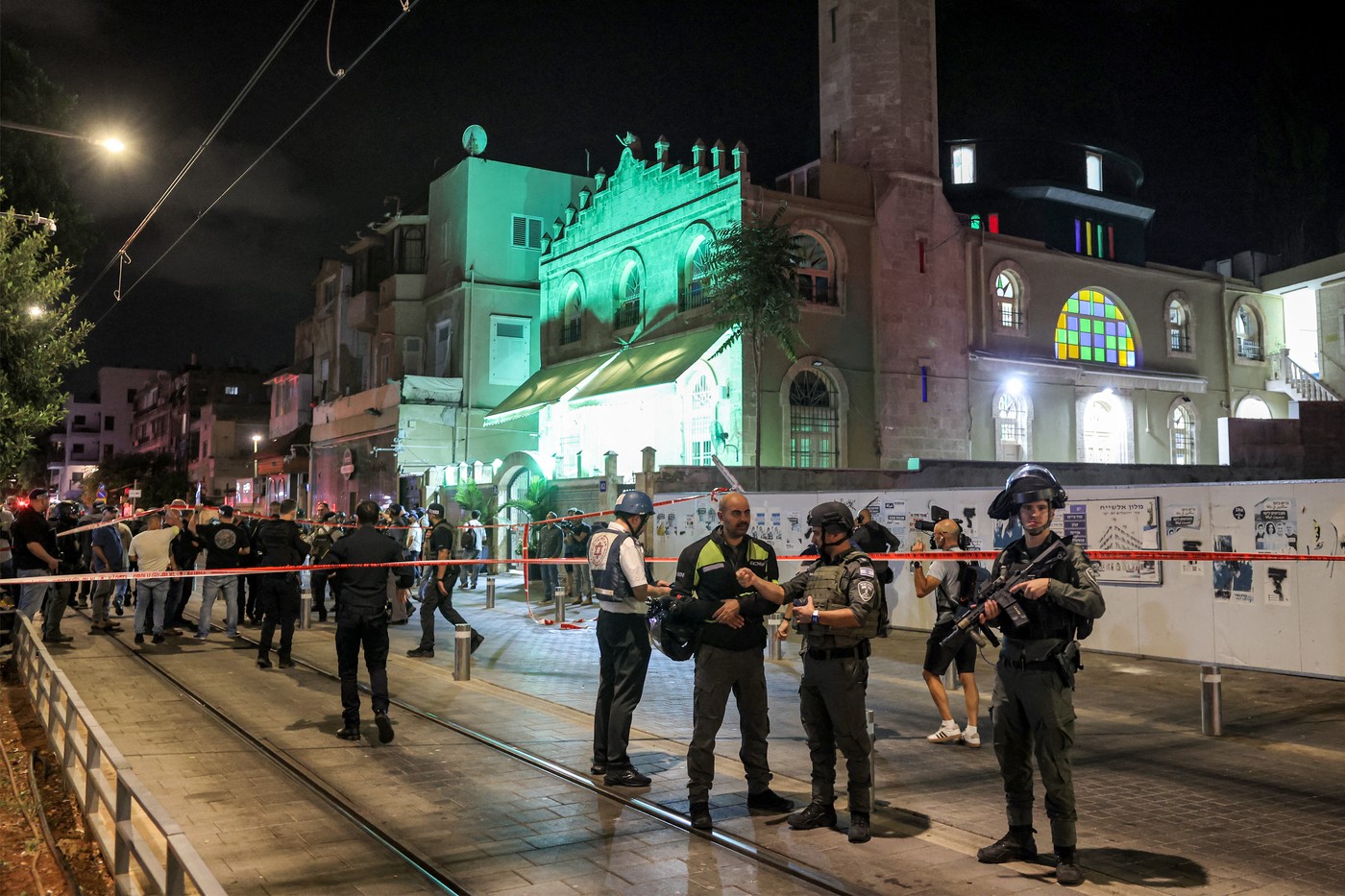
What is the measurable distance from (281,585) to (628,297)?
19.2m

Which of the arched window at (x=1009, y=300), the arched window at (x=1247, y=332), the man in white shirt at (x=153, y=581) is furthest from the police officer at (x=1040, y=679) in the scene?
the arched window at (x=1247, y=332)

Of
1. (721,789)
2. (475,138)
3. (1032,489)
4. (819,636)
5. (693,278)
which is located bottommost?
(721,789)

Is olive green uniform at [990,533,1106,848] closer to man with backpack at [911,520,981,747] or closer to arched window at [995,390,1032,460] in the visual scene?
man with backpack at [911,520,981,747]

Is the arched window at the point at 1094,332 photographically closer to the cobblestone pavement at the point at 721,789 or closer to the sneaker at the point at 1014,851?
the cobblestone pavement at the point at 721,789

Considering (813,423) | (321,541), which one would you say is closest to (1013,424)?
(813,423)

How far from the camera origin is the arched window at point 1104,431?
3147cm

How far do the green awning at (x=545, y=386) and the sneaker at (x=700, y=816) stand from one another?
2369cm

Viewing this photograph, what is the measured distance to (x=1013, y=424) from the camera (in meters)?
29.9

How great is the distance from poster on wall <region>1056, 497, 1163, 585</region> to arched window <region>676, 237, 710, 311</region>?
15.1m

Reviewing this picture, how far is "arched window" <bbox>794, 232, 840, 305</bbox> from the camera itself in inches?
1041

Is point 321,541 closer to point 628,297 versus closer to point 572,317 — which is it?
point 628,297

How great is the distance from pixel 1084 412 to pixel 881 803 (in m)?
27.7

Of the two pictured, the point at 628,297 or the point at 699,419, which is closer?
the point at 699,419

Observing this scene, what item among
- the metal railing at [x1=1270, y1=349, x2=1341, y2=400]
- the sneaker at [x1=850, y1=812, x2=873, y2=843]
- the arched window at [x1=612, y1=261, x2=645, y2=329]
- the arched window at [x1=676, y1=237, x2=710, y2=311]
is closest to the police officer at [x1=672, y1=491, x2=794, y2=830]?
the sneaker at [x1=850, y1=812, x2=873, y2=843]
